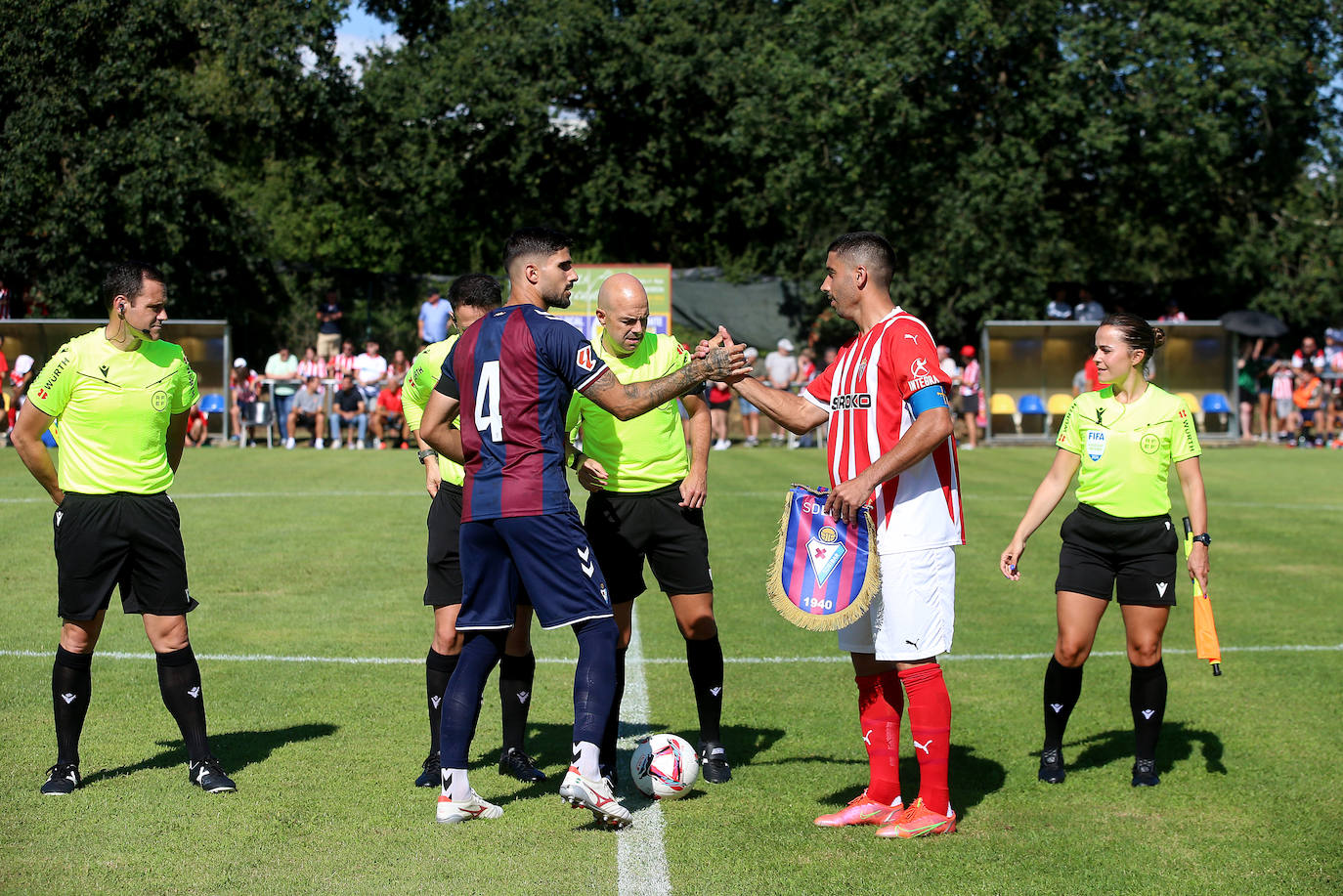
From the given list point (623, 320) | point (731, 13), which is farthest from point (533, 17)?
point (623, 320)

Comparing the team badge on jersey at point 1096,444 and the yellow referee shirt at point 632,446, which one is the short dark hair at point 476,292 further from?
the team badge on jersey at point 1096,444

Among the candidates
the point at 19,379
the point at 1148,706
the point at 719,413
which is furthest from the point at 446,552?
the point at 19,379

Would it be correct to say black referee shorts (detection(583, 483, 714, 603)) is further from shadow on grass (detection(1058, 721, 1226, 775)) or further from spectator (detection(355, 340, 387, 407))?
spectator (detection(355, 340, 387, 407))

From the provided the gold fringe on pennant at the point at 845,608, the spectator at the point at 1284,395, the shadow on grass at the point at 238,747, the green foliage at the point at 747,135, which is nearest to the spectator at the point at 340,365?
the green foliage at the point at 747,135

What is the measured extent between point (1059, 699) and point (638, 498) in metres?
2.20

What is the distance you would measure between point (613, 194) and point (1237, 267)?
16.7m

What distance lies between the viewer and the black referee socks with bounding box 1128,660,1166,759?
626cm

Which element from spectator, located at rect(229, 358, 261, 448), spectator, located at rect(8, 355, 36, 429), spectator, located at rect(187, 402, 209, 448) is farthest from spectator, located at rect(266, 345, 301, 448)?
spectator, located at rect(8, 355, 36, 429)

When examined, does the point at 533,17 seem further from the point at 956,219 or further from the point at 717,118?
the point at 956,219

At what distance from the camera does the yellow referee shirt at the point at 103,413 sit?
19.4ft

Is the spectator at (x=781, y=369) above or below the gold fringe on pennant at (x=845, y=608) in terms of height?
above

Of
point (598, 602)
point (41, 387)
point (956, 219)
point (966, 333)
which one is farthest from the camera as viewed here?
point (966, 333)

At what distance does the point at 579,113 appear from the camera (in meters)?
38.8

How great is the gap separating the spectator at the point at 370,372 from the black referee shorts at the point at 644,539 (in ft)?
69.7
